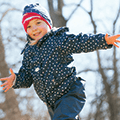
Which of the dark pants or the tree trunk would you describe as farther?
the tree trunk

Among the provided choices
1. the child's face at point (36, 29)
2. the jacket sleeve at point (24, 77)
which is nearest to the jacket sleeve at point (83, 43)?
the child's face at point (36, 29)

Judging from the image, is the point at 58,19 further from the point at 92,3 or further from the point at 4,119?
the point at 4,119

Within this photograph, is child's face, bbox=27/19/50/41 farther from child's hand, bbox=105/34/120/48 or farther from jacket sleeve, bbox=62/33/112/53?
child's hand, bbox=105/34/120/48

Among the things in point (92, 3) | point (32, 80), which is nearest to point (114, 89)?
point (92, 3)

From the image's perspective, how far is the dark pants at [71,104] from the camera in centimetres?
169

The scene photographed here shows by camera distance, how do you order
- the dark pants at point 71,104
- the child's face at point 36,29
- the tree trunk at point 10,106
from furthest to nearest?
the tree trunk at point 10,106
the child's face at point 36,29
the dark pants at point 71,104

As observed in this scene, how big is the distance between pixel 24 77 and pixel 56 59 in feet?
1.54

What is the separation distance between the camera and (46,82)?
1883mm

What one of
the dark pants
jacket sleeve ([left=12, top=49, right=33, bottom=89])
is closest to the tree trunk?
jacket sleeve ([left=12, top=49, right=33, bottom=89])

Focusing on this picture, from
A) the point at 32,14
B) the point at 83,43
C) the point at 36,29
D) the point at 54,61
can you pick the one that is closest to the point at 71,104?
the point at 54,61

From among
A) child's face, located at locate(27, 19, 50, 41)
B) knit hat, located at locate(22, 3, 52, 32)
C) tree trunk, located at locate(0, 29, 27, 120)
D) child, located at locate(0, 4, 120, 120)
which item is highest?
knit hat, located at locate(22, 3, 52, 32)

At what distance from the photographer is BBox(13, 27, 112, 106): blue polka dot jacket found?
1.81 metres

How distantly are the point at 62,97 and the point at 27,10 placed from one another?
37.6 inches

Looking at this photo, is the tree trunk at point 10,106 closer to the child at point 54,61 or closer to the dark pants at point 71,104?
the child at point 54,61
